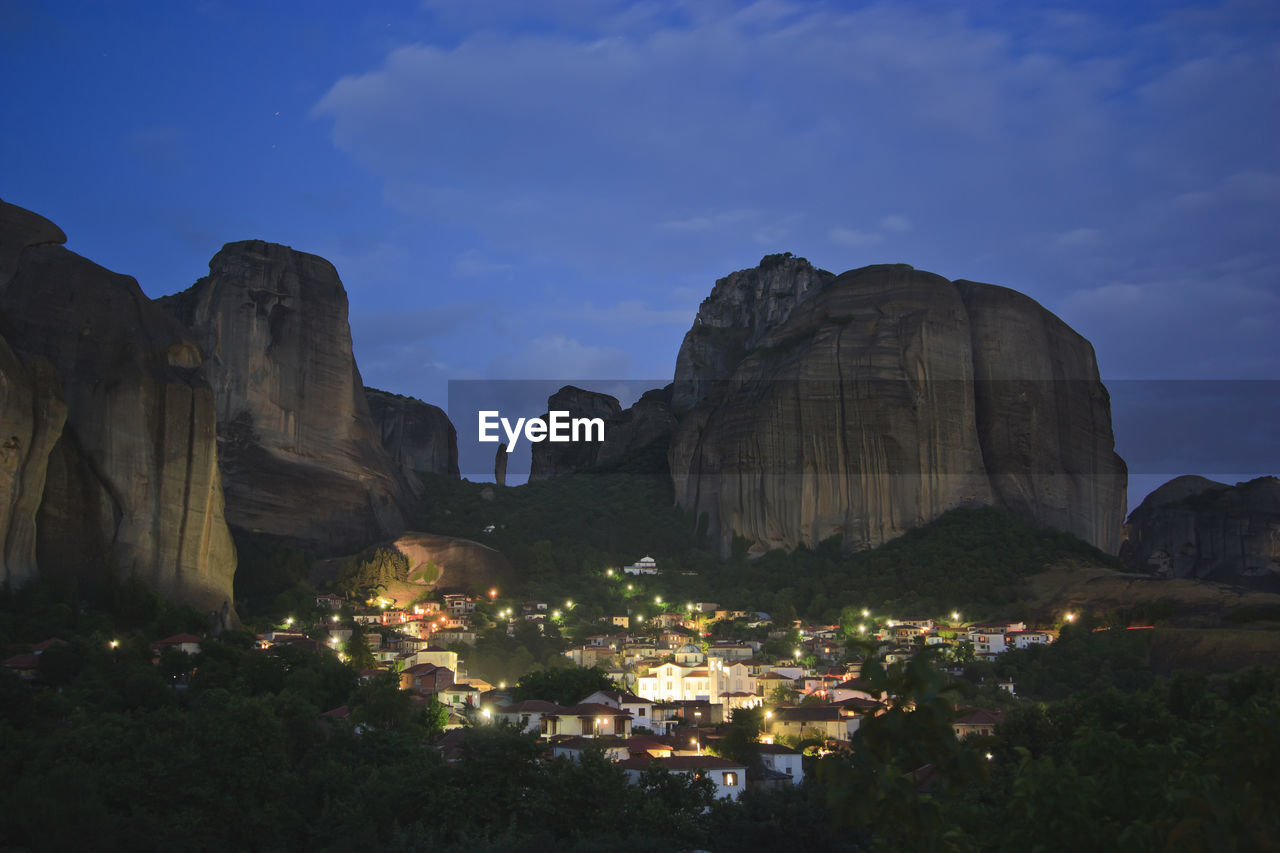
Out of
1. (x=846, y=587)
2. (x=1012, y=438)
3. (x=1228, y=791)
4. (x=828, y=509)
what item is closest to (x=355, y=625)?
(x=846, y=587)

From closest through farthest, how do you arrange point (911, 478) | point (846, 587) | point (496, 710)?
point (496, 710), point (846, 587), point (911, 478)

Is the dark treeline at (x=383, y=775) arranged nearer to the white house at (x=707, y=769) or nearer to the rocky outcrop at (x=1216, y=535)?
the white house at (x=707, y=769)

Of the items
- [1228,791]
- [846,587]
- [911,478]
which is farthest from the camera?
[911,478]

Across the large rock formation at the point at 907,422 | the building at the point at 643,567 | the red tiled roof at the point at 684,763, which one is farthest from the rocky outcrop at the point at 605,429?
the red tiled roof at the point at 684,763

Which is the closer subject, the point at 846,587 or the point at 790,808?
the point at 790,808

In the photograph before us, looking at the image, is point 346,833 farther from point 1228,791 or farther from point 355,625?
point 355,625

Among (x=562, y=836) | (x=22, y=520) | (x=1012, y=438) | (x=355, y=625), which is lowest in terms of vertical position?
(x=562, y=836)

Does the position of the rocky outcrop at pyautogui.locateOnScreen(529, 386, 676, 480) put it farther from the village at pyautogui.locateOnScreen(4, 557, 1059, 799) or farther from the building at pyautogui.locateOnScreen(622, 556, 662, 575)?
the village at pyautogui.locateOnScreen(4, 557, 1059, 799)

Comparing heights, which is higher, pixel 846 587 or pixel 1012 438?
pixel 1012 438

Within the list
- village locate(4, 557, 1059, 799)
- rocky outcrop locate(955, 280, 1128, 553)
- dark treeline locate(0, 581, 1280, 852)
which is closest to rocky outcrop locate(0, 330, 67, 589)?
dark treeline locate(0, 581, 1280, 852)
